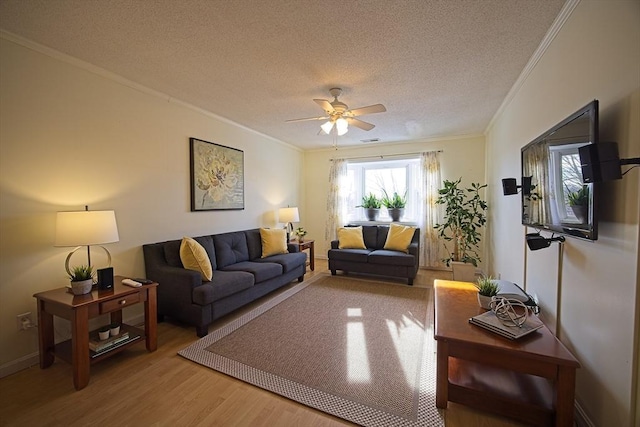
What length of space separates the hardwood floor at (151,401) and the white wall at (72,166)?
420 millimetres

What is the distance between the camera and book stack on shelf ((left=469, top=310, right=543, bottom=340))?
5.11 ft

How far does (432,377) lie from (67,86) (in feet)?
12.4

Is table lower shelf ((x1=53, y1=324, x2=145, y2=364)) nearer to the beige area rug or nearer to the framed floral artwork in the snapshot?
the beige area rug

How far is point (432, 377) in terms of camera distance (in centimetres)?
195

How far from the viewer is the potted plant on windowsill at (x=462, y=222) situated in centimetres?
418

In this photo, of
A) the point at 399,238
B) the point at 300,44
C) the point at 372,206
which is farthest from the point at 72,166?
the point at 372,206

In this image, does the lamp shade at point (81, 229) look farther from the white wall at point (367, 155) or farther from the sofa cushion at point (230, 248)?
the white wall at point (367, 155)

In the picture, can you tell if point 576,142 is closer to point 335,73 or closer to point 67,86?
point 335,73

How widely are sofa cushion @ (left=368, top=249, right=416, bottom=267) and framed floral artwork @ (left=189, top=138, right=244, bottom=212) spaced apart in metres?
2.31

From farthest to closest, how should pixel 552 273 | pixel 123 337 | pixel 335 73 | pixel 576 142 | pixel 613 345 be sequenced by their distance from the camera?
pixel 335 73 → pixel 123 337 → pixel 552 273 → pixel 576 142 → pixel 613 345

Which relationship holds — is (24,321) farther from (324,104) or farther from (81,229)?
(324,104)

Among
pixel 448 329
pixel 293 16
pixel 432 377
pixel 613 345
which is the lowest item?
pixel 432 377

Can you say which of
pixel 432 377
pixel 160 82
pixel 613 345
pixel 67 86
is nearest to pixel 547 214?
pixel 613 345

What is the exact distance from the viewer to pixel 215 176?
3750mm
